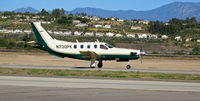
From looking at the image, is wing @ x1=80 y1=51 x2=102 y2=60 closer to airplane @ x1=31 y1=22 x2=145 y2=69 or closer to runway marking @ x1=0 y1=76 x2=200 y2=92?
airplane @ x1=31 y1=22 x2=145 y2=69

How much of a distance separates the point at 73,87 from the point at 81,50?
15.1 m

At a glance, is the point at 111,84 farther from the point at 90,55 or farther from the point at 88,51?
the point at 90,55

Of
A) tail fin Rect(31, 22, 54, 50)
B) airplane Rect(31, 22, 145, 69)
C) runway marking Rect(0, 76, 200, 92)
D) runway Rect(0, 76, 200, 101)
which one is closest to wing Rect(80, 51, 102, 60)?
airplane Rect(31, 22, 145, 69)

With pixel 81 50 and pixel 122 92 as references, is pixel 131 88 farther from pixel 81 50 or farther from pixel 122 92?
pixel 81 50

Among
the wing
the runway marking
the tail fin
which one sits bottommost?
the runway marking

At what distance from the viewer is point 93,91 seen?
18.7 meters

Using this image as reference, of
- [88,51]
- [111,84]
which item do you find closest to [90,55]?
[88,51]

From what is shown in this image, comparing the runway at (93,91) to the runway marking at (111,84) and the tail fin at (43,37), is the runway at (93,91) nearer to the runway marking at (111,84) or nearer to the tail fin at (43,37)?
the runway marking at (111,84)

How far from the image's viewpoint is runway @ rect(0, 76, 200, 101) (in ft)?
54.7

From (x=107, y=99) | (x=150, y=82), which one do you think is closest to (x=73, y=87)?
(x=107, y=99)

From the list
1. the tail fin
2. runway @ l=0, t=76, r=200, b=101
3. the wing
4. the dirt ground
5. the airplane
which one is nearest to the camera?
runway @ l=0, t=76, r=200, b=101

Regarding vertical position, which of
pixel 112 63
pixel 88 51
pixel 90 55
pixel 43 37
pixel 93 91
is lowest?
pixel 112 63

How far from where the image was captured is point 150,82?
23375 millimetres

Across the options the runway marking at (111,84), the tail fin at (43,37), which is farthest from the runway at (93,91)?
the tail fin at (43,37)
